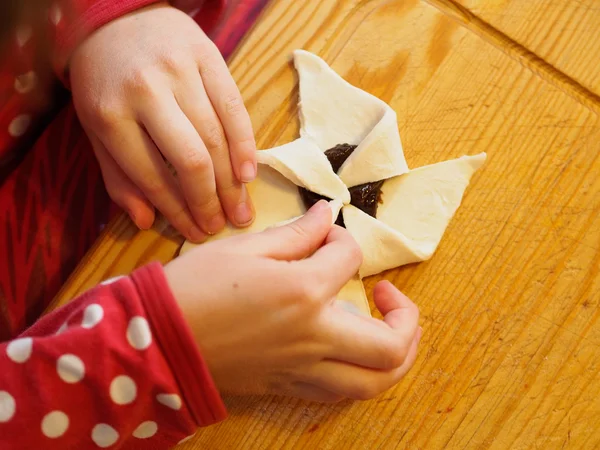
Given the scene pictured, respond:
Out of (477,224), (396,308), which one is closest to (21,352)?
(396,308)

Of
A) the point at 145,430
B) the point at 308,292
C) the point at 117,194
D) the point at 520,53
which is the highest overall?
the point at 520,53

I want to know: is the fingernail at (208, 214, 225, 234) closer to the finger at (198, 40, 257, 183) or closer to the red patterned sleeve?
the finger at (198, 40, 257, 183)

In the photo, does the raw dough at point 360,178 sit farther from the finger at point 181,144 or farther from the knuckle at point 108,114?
the knuckle at point 108,114

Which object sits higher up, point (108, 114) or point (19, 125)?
point (108, 114)

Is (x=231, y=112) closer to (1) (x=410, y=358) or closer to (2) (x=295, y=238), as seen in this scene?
(2) (x=295, y=238)

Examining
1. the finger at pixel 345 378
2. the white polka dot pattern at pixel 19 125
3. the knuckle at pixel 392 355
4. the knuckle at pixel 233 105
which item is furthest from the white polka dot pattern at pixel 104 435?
the white polka dot pattern at pixel 19 125

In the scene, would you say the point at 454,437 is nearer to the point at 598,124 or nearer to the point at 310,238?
the point at 310,238

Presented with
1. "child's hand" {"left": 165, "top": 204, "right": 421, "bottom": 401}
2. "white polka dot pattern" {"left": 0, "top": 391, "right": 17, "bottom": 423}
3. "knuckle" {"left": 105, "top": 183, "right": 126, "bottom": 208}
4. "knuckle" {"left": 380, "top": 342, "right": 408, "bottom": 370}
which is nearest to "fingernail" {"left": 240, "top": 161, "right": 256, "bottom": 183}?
"child's hand" {"left": 165, "top": 204, "right": 421, "bottom": 401}
